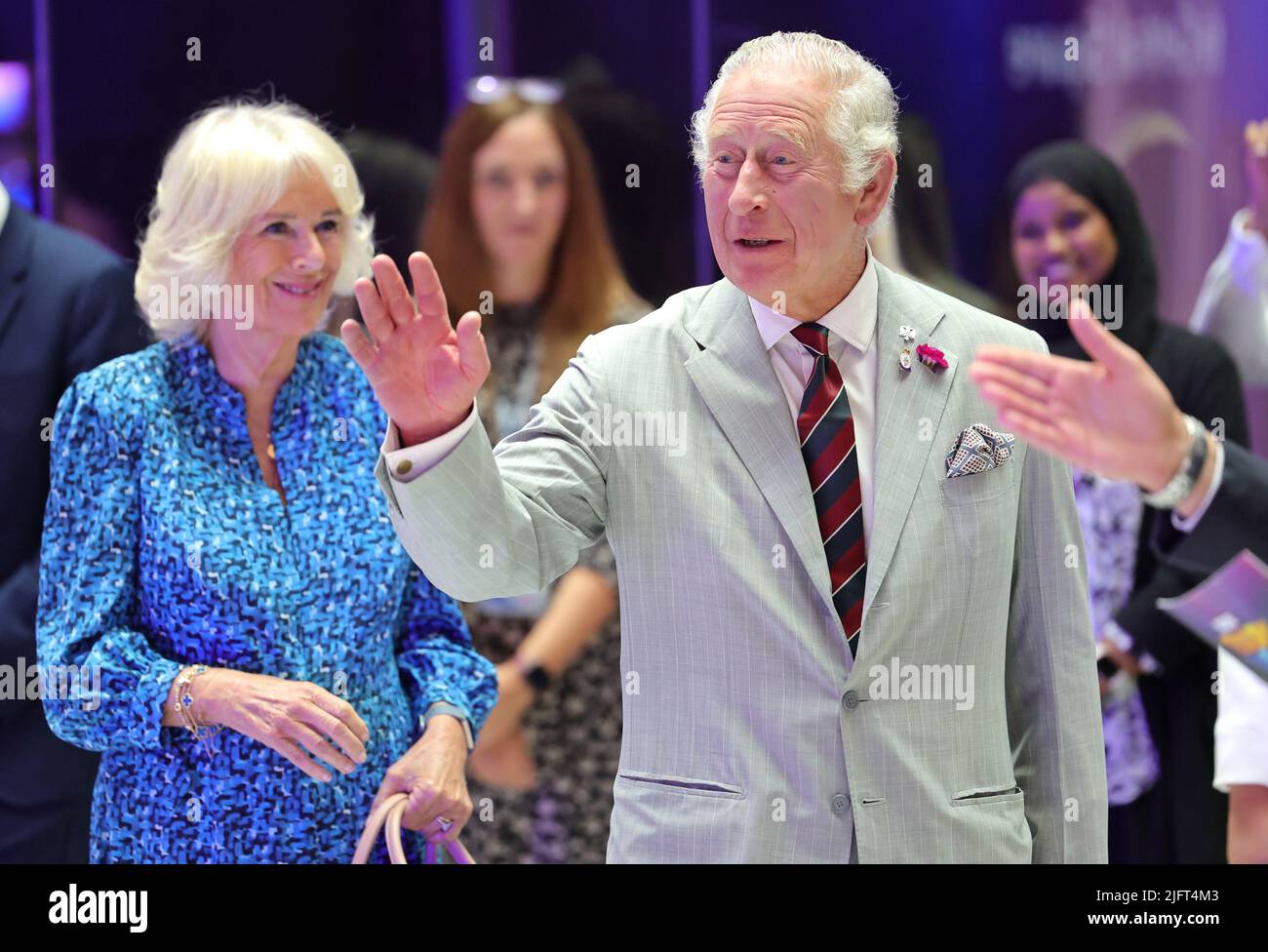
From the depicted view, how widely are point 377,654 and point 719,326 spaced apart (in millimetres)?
817

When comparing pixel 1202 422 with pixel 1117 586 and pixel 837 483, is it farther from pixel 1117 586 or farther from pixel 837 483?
pixel 837 483

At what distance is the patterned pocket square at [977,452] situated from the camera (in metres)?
2.27

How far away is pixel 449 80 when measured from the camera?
4078mm

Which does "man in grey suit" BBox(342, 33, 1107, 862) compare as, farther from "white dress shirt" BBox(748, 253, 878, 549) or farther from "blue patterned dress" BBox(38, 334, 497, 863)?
"blue patterned dress" BBox(38, 334, 497, 863)

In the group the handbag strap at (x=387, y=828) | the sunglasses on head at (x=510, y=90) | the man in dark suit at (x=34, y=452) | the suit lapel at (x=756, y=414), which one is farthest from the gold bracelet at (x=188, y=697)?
the sunglasses on head at (x=510, y=90)

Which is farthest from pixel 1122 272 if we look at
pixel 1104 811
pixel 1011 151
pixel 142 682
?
pixel 142 682

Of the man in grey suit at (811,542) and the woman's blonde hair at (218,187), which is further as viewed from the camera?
the woman's blonde hair at (218,187)

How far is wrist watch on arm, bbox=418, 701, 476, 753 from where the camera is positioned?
268 centimetres

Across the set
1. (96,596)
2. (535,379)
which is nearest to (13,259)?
(96,596)

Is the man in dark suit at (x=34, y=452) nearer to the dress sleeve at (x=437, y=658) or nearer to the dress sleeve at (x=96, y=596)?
the dress sleeve at (x=96, y=596)

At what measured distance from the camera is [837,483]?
7.45 feet

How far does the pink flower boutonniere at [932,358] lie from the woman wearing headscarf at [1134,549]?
1.62 meters

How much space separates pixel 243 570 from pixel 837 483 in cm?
97

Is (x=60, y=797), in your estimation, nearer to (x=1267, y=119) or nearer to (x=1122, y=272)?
(x=1122, y=272)
